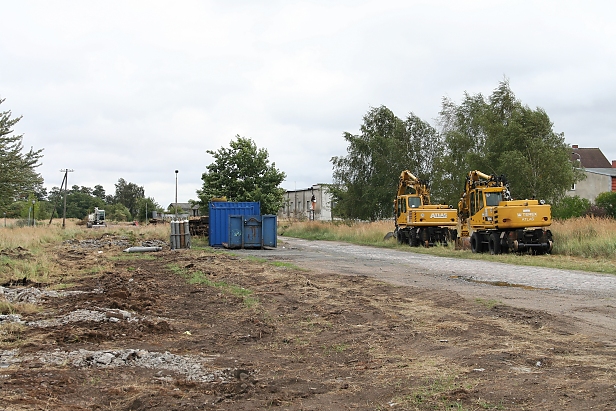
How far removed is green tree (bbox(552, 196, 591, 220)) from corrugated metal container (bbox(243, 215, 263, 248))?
18.4m

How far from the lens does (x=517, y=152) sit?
38.2m

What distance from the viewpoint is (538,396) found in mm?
5418

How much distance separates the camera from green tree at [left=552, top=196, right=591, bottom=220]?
3841 cm

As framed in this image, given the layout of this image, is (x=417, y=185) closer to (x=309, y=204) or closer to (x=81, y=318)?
(x=81, y=318)

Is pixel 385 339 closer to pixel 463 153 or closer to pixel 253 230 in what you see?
pixel 253 230

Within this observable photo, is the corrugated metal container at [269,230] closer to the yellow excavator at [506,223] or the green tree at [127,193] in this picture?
the yellow excavator at [506,223]

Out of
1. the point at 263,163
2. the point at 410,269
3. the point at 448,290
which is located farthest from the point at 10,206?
the point at 263,163

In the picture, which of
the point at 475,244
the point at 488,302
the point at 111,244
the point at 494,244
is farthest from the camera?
the point at 111,244

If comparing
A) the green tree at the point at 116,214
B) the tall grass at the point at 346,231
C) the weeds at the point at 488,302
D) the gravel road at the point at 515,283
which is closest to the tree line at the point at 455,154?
the tall grass at the point at 346,231

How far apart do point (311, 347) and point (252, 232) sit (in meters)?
24.9

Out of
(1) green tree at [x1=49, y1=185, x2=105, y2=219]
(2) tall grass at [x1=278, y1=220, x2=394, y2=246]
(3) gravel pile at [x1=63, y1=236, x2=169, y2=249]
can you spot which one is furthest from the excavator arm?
(1) green tree at [x1=49, y1=185, x2=105, y2=219]

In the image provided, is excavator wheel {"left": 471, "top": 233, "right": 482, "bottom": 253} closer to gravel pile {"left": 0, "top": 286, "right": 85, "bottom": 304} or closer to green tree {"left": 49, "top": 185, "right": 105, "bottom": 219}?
gravel pile {"left": 0, "top": 286, "right": 85, "bottom": 304}

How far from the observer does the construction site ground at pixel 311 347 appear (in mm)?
5578

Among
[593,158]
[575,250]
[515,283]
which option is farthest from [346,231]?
[593,158]
